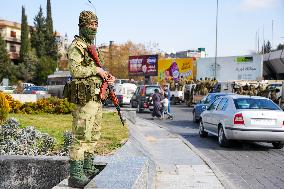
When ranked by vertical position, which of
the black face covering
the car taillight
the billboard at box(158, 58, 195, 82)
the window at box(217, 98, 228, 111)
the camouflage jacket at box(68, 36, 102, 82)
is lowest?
the car taillight

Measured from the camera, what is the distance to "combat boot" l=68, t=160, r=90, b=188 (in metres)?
4.87

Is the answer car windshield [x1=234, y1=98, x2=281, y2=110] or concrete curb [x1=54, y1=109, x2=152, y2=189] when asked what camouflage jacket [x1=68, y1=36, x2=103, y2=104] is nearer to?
concrete curb [x1=54, y1=109, x2=152, y2=189]

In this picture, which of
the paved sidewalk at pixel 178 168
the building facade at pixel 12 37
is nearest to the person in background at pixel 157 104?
the paved sidewalk at pixel 178 168

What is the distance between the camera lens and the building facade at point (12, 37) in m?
87.7

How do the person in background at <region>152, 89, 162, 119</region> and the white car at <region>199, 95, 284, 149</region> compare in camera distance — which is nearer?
the white car at <region>199, 95, 284, 149</region>

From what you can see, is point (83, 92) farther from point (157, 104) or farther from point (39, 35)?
point (39, 35)

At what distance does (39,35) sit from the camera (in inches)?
3408

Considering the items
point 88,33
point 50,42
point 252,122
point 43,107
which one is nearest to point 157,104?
point 43,107

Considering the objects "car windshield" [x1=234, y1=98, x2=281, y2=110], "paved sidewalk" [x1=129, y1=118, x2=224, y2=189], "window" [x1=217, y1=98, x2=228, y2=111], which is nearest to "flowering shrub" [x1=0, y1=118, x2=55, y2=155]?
"paved sidewalk" [x1=129, y1=118, x2=224, y2=189]

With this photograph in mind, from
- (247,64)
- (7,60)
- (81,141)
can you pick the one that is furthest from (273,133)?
(7,60)

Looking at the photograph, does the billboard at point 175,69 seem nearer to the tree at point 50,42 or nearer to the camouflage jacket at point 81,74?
the tree at point 50,42

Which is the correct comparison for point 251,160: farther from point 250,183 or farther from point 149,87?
point 149,87

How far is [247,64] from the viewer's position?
52250 millimetres

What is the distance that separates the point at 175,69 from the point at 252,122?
5213 cm
